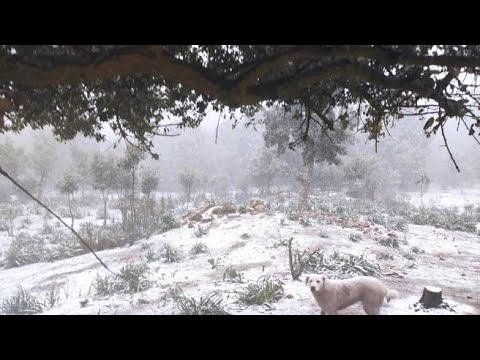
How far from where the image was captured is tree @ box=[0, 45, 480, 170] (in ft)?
7.63

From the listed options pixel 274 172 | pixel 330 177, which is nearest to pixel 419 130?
pixel 330 177

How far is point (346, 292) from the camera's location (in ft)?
16.7

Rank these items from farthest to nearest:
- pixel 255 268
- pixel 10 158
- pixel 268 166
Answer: pixel 268 166, pixel 10 158, pixel 255 268

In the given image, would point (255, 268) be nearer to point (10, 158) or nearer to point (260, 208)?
point (260, 208)

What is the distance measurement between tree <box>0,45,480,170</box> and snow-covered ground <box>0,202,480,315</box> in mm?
4158

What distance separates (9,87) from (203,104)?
2.02 meters

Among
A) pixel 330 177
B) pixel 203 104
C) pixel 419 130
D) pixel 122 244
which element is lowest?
pixel 122 244

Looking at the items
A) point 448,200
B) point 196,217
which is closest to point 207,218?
point 196,217

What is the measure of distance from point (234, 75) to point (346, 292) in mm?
3914

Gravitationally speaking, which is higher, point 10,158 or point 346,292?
point 10,158

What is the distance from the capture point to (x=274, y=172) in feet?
95.1

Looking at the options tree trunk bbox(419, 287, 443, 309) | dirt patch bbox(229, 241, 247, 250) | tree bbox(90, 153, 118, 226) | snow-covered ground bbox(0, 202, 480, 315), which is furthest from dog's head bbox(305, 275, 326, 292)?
tree bbox(90, 153, 118, 226)

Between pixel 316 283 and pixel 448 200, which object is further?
pixel 448 200

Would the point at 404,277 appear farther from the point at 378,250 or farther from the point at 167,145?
the point at 167,145
